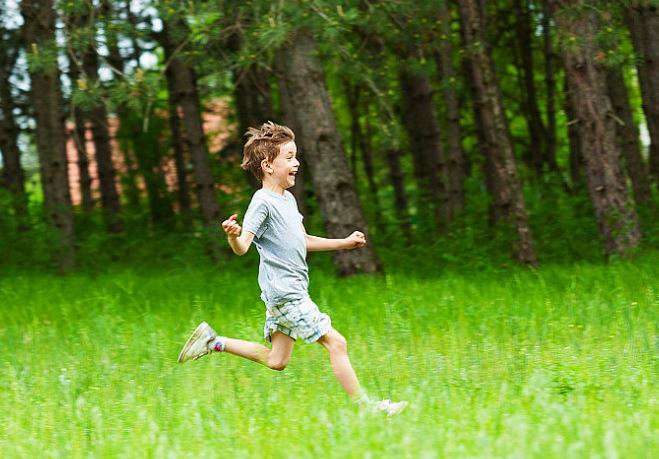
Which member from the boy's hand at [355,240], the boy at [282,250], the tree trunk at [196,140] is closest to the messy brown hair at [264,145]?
the boy at [282,250]

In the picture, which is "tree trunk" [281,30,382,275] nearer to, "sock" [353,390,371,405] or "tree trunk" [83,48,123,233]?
"sock" [353,390,371,405]

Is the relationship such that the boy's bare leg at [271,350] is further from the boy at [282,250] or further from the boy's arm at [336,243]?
the boy's arm at [336,243]

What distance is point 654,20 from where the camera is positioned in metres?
14.5

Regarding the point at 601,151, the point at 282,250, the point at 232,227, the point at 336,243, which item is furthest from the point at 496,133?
the point at 232,227

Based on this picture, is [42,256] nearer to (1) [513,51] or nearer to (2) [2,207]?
(2) [2,207]

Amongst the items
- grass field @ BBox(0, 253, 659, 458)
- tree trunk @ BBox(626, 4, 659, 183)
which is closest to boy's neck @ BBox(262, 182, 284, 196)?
grass field @ BBox(0, 253, 659, 458)

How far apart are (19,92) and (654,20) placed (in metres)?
13.0

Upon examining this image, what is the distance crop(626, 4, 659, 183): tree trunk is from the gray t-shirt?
7.80 meters

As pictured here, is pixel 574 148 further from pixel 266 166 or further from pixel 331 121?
pixel 266 166

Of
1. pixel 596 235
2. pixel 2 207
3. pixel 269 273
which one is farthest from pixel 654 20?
pixel 2 207

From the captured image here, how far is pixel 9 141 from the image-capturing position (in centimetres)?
2142

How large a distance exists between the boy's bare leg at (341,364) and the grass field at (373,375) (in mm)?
131

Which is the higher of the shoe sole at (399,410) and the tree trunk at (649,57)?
the tree trunk at (649,57)

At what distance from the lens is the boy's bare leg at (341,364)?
6039 mm
